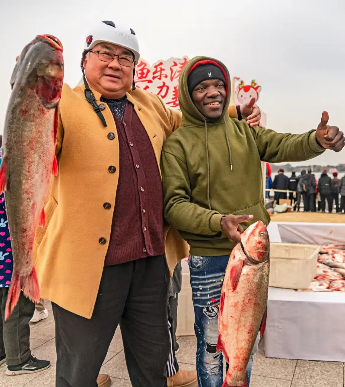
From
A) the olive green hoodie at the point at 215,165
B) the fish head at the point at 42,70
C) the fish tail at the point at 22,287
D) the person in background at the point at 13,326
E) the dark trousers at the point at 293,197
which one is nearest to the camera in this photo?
the fish head at the point at 42,70

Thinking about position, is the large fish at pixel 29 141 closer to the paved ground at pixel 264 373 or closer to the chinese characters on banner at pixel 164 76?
the paved ground at pixel 264 373

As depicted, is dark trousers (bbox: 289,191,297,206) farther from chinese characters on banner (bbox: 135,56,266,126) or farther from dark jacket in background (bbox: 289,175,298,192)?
chinese characters on banner (bbox: 135,56,266,126)

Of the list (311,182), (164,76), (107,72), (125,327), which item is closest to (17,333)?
(125,327)

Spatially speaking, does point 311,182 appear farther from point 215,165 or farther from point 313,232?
point 215,165

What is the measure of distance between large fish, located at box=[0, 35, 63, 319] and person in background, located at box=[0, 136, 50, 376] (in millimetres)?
2121

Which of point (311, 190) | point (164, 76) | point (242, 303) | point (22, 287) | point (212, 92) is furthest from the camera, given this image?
point (311, 190)

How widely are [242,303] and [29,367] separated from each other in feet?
8.61

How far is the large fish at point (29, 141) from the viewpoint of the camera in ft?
4.87

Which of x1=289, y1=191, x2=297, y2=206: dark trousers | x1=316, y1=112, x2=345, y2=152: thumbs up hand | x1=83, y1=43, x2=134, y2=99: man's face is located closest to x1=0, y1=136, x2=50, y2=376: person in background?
x1=83, y1=43, x2=134, y2=99: man's face

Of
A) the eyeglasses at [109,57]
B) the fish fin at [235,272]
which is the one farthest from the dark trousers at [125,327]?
the eyeglasses at [109,57]

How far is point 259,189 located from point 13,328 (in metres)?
2.74

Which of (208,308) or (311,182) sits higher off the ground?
(208,308)

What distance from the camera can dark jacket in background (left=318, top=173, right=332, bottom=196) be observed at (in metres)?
19.8

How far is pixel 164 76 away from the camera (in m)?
5.11
